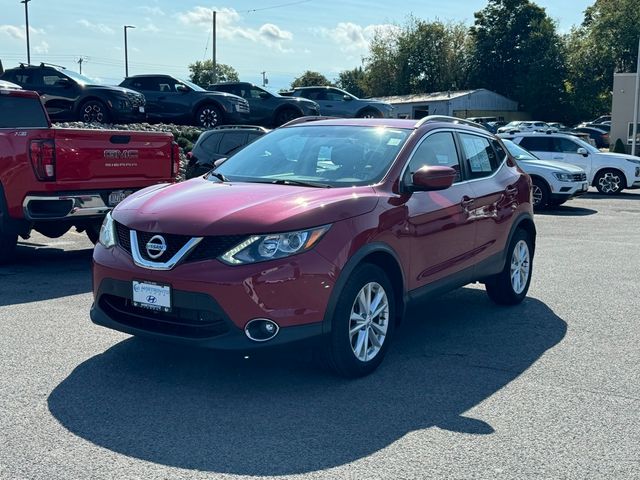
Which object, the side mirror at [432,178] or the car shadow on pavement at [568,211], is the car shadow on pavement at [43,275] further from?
the car shadow on pavement at [568,211]

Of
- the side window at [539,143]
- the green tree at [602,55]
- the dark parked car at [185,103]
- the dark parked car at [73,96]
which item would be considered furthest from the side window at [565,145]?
the green tree at [602,55]

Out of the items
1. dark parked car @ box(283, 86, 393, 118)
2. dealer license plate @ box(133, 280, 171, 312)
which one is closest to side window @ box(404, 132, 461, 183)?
dealer license plate @ box(133, 280, 171, 312)

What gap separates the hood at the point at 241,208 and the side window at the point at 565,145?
1637 centimetres

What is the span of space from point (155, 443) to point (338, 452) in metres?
0.96

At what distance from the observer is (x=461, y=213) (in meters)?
6.30

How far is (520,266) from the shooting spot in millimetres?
7609

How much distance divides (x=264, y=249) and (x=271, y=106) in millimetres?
19449

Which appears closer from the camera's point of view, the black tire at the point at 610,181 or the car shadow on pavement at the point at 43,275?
the car shadow on pavement at the point at 43,275

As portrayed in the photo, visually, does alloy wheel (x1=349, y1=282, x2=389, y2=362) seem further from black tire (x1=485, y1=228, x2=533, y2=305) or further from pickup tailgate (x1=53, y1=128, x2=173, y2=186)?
pickup tailgate (x1=53, y1=128, x2=173, y2=186)

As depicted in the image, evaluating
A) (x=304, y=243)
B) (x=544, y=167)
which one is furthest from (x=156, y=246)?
(x=544, y=167)

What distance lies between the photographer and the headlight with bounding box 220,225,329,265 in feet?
15.2

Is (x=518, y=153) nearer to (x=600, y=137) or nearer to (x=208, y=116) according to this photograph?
(x=208, y=116)

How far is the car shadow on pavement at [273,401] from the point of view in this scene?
13.1 feet

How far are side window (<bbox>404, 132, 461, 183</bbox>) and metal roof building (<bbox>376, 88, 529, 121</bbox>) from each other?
54451 millimetres
